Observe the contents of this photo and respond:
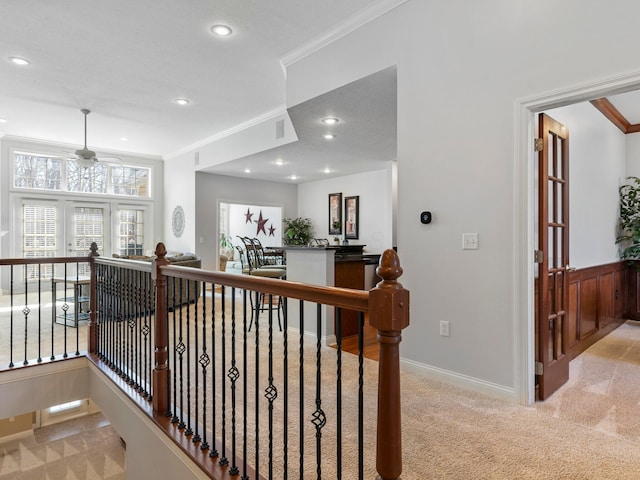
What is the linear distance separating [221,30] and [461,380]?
3471mm

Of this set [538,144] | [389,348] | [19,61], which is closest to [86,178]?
[19,61]

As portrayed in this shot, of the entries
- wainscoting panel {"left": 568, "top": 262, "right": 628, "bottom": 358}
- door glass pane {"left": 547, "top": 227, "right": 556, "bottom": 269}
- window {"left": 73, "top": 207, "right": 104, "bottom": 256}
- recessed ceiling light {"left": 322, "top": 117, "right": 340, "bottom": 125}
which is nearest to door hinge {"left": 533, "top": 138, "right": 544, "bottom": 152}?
door glass pane {"left": 547, "top": 227, "right": 556, "bottom": 269}

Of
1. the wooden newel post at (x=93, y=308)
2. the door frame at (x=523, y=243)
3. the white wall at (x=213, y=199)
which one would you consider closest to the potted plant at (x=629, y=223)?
the door frame at (x=523, y=243)

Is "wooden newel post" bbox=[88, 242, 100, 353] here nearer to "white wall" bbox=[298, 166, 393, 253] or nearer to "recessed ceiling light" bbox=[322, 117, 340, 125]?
"recessed ceiling light" bbox=[322, 117, 340, 125]

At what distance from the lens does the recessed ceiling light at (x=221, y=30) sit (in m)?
3.34

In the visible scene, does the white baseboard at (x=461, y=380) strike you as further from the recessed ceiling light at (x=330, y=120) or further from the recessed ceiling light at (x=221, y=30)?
the recessed ceiling light at (x=221, y=30)

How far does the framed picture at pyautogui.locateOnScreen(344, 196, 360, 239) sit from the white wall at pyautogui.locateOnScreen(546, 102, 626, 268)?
440cm

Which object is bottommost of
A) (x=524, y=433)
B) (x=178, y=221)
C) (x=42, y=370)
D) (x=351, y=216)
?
(x=42, y=370)

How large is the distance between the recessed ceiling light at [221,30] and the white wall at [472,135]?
1245 millimetres

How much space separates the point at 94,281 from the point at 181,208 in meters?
4.54

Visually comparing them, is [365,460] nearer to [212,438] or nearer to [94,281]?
[212,438]

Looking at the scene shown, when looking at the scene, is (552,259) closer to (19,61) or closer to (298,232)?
(19,61)

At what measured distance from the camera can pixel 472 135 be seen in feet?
8.48

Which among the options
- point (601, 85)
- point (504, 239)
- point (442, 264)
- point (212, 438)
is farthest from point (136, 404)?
point (601, 85)
